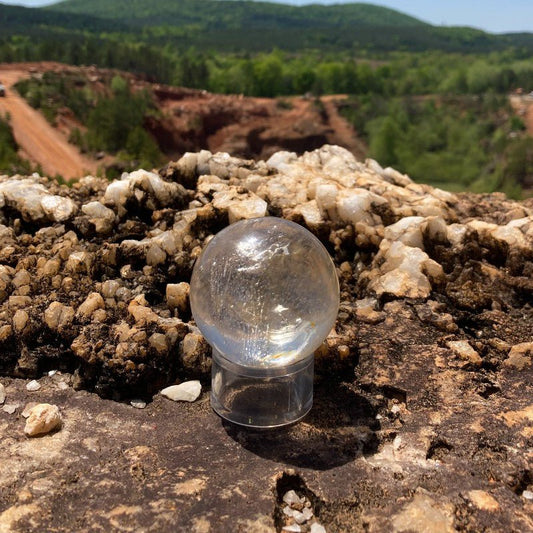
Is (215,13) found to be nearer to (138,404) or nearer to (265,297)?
(138,404)

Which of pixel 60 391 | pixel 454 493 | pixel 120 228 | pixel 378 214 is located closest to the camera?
pixel 454 493

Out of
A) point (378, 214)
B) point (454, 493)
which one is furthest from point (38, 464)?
point (378, 214)

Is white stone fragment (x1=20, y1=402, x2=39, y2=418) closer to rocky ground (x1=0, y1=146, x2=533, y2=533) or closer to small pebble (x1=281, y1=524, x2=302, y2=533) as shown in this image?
rocky ground (x1=0, y1=146, x2=533, y2=533)

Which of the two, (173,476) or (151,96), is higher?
(173,476)

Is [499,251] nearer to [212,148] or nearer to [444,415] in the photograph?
[444,415]

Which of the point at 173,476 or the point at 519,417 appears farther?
the point at 519,417

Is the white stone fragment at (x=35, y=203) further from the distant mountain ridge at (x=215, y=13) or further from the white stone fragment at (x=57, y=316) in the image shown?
the distant mountain ridge at (x=215, y=13)

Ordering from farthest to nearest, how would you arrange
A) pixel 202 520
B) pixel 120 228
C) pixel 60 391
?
1. pixel 120 228
2. pixel 60 391
3. pixel 202 520

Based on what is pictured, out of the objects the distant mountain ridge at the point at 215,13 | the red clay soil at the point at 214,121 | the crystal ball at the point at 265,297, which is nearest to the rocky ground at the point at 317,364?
the crystal ball at the point at 265,297
